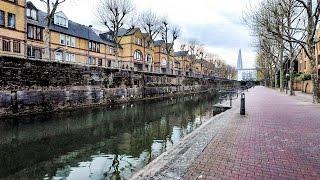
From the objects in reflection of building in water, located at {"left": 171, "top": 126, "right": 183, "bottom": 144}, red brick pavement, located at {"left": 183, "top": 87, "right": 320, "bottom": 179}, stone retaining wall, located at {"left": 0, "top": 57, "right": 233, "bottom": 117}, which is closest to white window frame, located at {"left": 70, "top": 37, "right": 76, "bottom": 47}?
stone retaining wall, located at {"left": 0, "top": 57, "right": 233, "bottom": 117}

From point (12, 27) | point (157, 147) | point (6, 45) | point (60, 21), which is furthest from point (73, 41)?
point (157, 147)

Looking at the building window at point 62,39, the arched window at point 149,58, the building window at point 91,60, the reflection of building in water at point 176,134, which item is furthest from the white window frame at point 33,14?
the reflection of building in water at point 176,134

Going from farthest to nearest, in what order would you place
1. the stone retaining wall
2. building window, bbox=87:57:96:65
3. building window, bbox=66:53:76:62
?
building window, bbox=87:57:96:65 → building window, bbox=66:53:76:62 → the stone retaining wall

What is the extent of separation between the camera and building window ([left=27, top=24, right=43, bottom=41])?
38281mm

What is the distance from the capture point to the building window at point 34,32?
38.3m

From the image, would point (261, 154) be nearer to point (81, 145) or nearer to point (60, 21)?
point (81, 145)

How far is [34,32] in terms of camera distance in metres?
39.1

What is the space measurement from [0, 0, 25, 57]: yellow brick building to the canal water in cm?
1908

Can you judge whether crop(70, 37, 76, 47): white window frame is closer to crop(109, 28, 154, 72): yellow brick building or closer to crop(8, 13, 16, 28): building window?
crop(109, 28, 154, 72): yellow brick building

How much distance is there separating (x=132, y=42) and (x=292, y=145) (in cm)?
5449

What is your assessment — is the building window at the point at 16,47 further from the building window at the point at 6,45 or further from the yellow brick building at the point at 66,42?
the yellow brick building at the point at 66,42

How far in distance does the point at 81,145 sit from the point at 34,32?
1293 inches

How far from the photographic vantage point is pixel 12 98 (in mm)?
17438

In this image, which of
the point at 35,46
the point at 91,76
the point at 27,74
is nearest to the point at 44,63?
the point at 27,74
